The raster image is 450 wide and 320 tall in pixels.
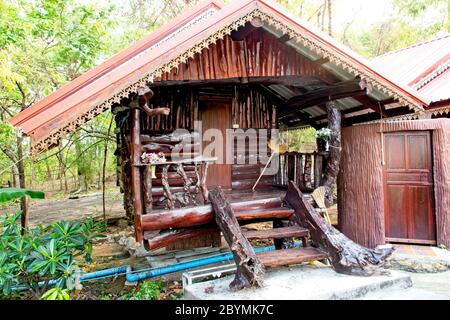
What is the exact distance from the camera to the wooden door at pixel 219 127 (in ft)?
26.8

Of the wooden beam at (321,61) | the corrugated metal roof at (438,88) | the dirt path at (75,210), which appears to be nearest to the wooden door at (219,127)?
the wooden beam at (321,61)

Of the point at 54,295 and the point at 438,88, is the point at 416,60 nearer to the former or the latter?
the point at 438,88

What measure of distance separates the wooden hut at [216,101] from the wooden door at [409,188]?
0.64 m

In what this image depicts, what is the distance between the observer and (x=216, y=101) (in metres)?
8.16

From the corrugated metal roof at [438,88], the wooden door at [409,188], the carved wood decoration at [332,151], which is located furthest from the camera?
the corrugated metal roof at [438,88]

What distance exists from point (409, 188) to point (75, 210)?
13.0m

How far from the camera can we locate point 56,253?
176 inches

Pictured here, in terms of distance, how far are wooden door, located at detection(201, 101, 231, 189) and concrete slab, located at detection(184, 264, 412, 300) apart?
153 inches

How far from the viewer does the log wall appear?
6148mm

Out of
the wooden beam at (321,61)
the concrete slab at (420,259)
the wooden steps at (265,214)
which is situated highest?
the wooden beam at (321,61)

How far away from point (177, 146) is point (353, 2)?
683 inches

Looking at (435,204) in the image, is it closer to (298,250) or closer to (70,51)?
(298,250)

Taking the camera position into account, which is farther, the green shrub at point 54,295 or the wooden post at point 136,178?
the wooden post at point 136,178

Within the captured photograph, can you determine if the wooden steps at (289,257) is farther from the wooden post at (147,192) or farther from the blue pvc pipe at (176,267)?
the wooden post at (147,192)
